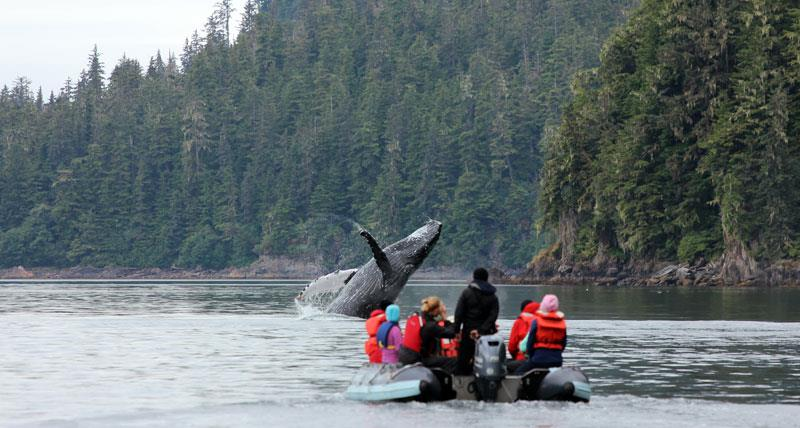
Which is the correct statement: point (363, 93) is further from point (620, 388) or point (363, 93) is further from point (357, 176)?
point (620, 388)

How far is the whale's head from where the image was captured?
42.1 metres

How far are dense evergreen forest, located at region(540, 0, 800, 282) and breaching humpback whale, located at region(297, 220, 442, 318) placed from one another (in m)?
49.1

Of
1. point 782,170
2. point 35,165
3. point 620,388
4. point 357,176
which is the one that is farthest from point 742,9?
point 35,165

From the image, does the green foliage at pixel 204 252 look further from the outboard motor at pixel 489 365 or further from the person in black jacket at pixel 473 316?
the outboard motor at pixel 489 365

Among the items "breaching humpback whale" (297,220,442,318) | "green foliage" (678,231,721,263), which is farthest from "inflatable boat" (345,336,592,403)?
"green foliage" (678,231,721,263)

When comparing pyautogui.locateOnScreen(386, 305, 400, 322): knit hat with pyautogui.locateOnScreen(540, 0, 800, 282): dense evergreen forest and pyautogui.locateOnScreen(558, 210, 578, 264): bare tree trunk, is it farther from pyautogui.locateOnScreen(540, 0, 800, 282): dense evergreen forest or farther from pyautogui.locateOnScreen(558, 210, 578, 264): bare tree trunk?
pyautogui.locateOnScreen(558, 210, 578, 264): bare tree trunk

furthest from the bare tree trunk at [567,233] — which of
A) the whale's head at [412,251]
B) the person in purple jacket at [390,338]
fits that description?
the person in purple jacket at [390,338]

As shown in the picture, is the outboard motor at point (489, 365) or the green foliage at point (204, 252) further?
the green foliage at point (204, 252)

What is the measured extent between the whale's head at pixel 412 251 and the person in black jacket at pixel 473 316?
57.8 ft

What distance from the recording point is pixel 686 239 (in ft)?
312

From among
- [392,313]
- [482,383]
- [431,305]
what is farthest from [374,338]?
[482,383]

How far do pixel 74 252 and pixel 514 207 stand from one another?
59.1 m

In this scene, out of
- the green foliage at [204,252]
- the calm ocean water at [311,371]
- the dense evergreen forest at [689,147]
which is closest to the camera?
the calm ocean water at [311,371]

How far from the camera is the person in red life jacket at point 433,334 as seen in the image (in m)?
24.3
